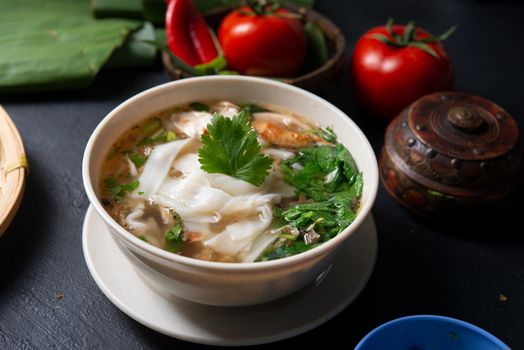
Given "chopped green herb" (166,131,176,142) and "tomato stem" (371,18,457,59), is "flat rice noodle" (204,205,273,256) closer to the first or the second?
"chopped green herb" (166,131,176,142)

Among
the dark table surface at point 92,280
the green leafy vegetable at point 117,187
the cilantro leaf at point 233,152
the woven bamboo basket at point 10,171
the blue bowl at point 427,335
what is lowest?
the dark table surface at point 92,280

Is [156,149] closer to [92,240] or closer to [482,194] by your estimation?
[92,240]

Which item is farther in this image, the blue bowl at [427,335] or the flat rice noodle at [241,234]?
the flat rice noodle at [241,234]

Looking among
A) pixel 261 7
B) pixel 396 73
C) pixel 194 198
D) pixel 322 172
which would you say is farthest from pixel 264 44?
pixel 194 198

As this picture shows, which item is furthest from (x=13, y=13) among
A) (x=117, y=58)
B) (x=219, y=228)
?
(x=219, y=228)

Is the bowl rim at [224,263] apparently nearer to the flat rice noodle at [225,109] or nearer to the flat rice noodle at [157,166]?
the flat rice noodle at [157,166]

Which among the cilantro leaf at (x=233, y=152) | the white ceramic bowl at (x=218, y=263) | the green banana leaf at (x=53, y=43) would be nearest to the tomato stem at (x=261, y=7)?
the green banana leaf at (x=53, y=43)

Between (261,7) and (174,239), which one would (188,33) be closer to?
(261,7)
